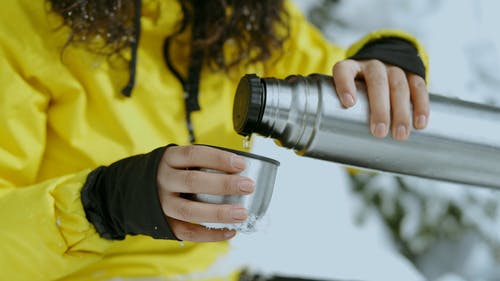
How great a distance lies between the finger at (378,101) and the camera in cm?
47

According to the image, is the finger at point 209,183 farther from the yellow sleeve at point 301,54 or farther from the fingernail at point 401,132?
the yellow sleeve at point 301,54

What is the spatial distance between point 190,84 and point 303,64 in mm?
209

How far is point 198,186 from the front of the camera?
43 cm

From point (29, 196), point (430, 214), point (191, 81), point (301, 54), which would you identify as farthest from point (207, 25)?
point (430, 214)

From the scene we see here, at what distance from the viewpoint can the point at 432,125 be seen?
0.48m

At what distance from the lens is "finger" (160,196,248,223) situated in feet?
1.37

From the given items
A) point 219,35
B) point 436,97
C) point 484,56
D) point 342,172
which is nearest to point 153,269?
point 219,35

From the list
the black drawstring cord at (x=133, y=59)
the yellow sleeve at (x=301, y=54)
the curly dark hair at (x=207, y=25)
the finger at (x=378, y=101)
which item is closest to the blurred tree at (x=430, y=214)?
the yellow sleeve at (x=301, y=54)

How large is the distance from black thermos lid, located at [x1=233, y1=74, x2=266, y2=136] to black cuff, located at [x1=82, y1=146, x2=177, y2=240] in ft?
0.24

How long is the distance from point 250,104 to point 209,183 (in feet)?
0.22

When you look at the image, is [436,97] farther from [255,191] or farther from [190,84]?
[190,84]

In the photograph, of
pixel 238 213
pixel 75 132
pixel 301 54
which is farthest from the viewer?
pixel 301 54

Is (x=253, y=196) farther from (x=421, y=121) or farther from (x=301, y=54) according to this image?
(x=301, y=54)

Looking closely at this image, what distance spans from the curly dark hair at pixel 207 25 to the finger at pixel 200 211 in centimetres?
30
